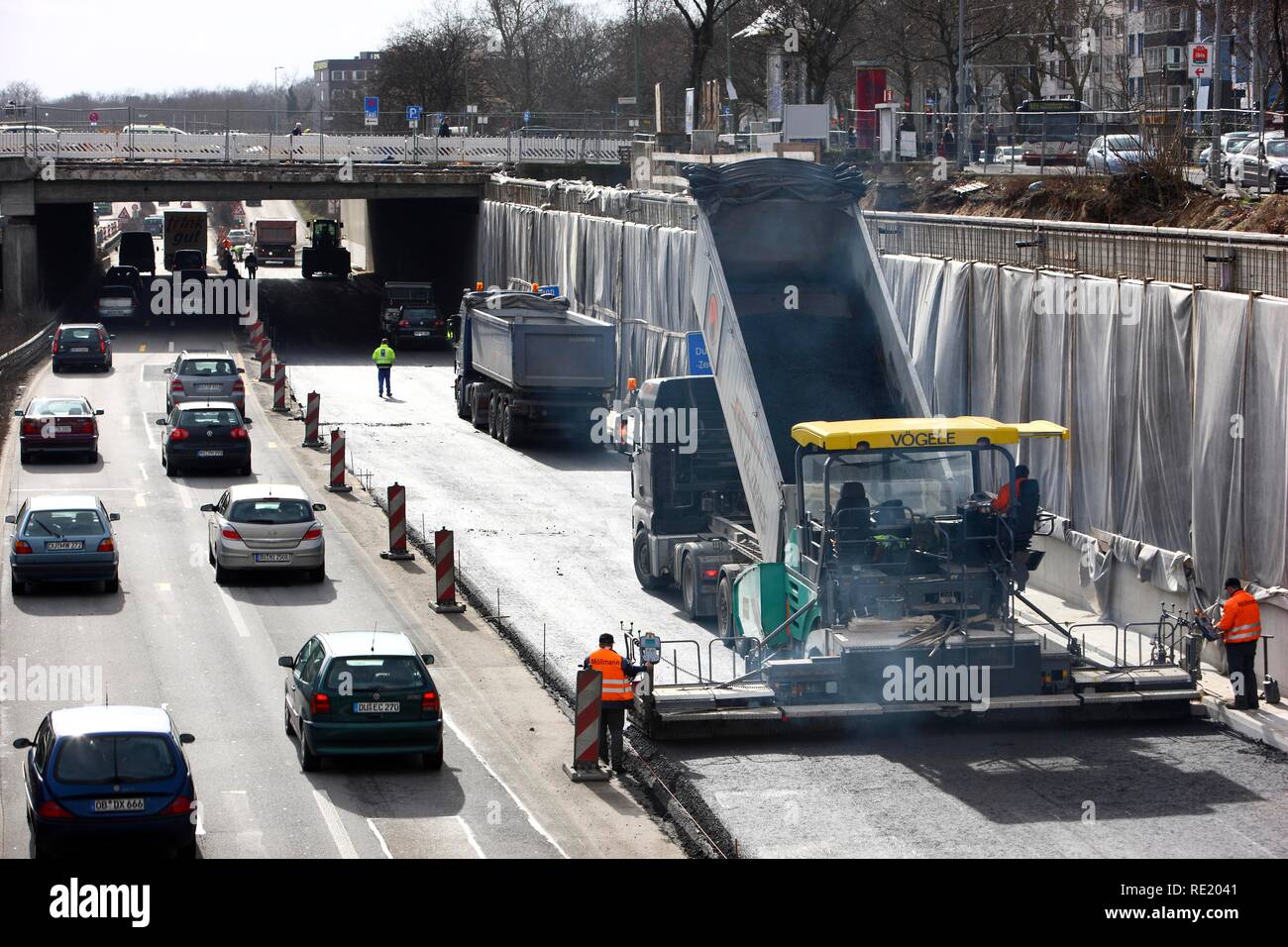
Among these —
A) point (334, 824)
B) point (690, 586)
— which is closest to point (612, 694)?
point (334, 824)

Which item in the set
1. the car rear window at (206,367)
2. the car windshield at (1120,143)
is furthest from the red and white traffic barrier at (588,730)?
the car rear window at (206,367)

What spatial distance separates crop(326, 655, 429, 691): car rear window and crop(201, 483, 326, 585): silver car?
9.10 m

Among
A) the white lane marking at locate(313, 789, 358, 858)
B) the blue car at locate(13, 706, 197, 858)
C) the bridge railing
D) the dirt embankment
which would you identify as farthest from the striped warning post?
the blue car at locate(13, 706, 197, 858)

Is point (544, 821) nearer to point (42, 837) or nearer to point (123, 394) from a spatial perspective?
point (42, 837)

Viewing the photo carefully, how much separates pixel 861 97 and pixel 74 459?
3119 cm

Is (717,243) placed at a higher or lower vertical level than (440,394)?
higher

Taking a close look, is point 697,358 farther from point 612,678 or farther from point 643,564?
point 612,678

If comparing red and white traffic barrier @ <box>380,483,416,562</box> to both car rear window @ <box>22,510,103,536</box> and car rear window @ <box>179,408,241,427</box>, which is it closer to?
car rear window @ <box>22,510,103,536</box>

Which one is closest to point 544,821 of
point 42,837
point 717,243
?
point 42,837

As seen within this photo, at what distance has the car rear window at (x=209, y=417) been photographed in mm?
34781

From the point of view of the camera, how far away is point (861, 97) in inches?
2291

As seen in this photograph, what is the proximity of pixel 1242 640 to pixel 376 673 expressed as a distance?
8.87 metres

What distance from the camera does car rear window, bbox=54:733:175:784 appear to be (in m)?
13.7

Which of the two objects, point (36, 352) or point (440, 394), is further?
point (36, 352)
